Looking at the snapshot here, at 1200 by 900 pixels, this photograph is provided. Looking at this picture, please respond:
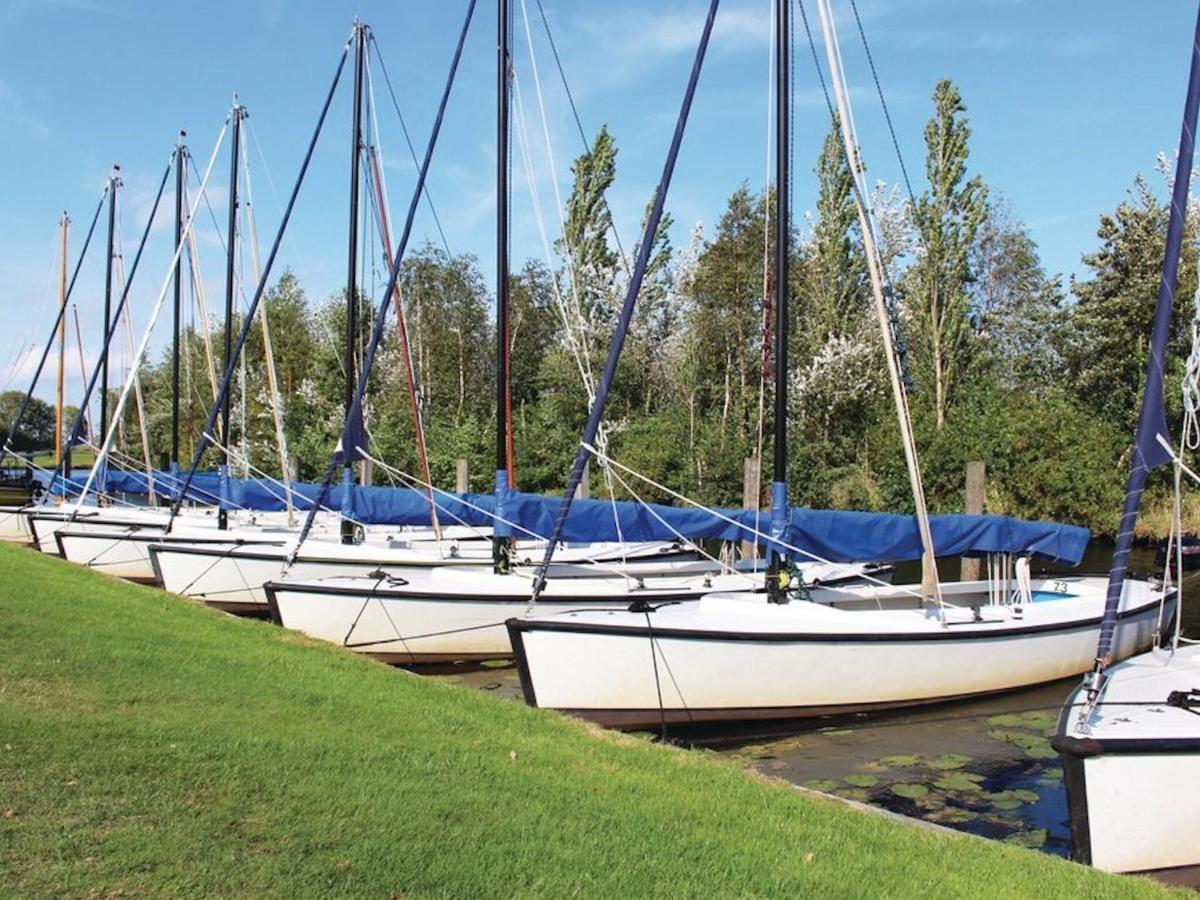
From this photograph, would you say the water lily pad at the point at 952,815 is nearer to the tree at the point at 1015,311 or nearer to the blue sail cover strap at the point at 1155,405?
the blue sail cover strap at the point at 1155,405

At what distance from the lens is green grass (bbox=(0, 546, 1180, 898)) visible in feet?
16.0

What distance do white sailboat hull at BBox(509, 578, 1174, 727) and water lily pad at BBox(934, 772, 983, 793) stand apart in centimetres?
184

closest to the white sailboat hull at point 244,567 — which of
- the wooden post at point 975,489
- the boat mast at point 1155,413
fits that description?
the wooden post at point 975,489

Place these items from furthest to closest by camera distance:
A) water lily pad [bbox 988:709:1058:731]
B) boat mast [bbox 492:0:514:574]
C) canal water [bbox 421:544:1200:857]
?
boat mast [bbox 492:0:514:574]
water lily pad [bbox 988:709:1058:731]
canal water [bbox 421:544:1200:857]

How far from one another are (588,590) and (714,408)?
26.0 metres

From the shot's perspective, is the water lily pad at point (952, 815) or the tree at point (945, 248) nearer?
the water lily pad at point (952, 815)

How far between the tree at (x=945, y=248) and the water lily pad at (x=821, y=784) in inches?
1142

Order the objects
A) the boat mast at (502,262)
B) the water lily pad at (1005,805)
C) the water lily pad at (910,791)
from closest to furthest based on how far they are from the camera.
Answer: the water lily pad at (1005,805)
the water lily pad at (910,791)
the boat mast at (502,262)

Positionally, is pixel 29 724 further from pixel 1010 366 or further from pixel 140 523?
pixel 1010 366

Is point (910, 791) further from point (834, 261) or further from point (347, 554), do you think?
point (834, 261)

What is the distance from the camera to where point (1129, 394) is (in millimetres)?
33531

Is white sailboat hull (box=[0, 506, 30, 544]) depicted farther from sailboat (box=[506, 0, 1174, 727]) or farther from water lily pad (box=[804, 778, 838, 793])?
water lily pad (box=[804, 778, 838, 793])

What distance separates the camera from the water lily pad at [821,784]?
9.25 metres

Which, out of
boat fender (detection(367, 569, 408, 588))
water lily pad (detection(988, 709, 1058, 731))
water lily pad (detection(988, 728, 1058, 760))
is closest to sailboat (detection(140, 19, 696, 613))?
boat fender (detection(367, 569, 408, 588))
